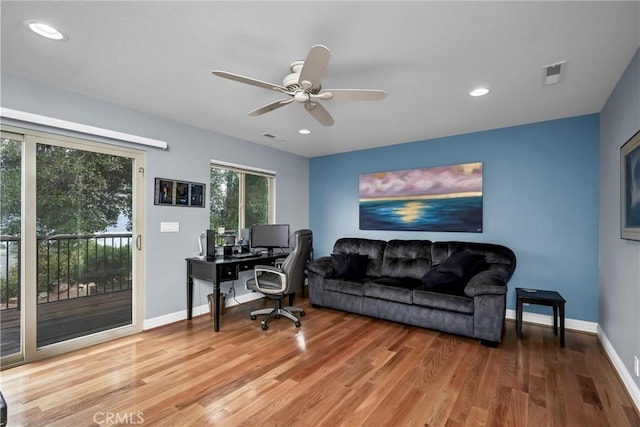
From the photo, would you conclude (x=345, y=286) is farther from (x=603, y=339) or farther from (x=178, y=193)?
(x=603, y=339)

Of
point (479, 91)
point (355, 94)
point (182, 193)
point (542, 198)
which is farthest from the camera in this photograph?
point (182, 193)

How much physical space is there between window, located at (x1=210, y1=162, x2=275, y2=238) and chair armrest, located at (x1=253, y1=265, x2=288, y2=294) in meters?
1.10

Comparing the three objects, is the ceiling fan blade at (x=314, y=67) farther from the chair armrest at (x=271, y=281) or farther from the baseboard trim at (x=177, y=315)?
the baseboard trim at (x=177, y=315)

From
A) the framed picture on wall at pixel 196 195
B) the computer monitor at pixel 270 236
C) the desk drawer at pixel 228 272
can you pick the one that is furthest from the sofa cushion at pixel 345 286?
the framed picture on wall at pixel 196 195

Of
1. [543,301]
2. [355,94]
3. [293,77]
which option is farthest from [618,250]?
[293,77]

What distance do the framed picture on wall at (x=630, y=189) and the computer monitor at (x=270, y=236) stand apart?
3.60m

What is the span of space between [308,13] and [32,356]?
3533 millimetres

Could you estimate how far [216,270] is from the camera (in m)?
3.41

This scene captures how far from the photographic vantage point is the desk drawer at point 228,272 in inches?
137

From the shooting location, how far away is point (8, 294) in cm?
257

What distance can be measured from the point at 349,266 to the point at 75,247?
307 cm

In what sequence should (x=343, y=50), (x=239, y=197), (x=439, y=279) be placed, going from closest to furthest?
(x=343, y=50), (x=439, y=279), (x=239, y=197)

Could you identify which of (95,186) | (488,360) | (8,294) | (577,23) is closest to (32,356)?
(8,294)

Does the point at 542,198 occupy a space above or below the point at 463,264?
above
